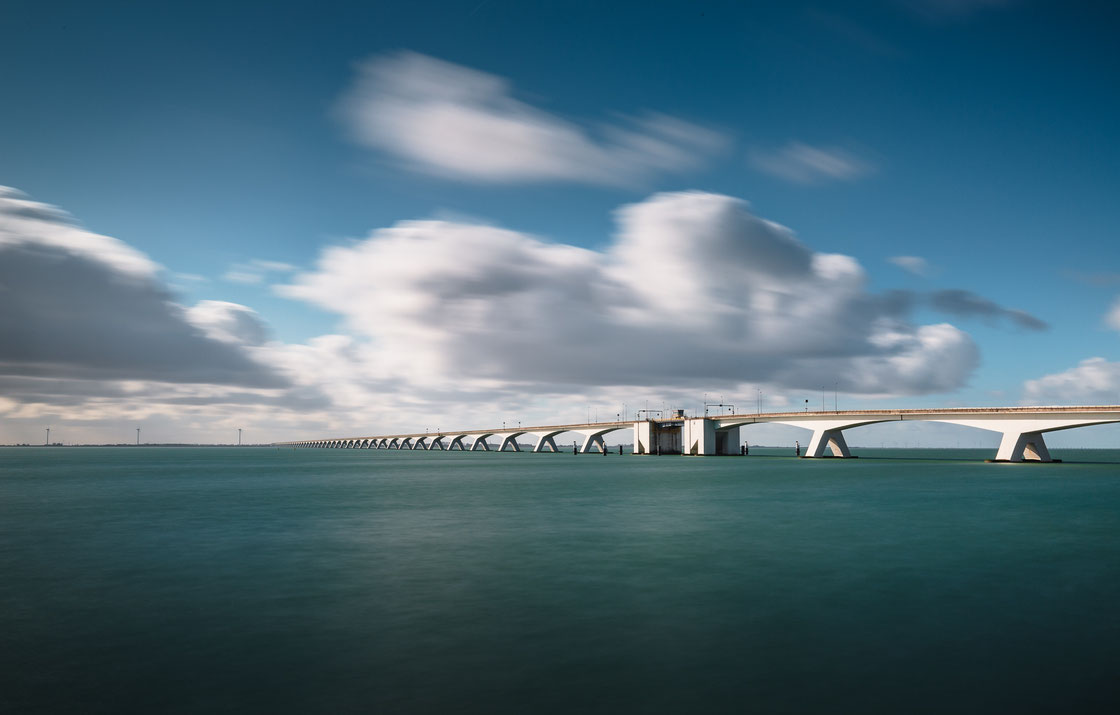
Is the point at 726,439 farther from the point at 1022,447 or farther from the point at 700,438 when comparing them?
the point at 1022,447

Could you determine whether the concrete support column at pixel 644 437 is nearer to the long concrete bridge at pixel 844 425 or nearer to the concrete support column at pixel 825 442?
the long concrete bridge at pixel 844 425

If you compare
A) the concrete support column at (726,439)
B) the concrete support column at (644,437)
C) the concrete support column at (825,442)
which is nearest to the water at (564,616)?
the concrete support column at (825,442)

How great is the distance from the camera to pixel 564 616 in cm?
1614

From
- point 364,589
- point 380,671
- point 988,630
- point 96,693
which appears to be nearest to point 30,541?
point 364,589

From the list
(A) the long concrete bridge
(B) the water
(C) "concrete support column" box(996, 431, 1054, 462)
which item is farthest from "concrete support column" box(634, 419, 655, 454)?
(B) the water

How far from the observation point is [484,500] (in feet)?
172

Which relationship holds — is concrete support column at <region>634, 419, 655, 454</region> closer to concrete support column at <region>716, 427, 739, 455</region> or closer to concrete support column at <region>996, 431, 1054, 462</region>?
concrete support column at <region>716, 427, 739, 455</region>

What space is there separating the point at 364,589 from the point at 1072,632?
16.9 metres

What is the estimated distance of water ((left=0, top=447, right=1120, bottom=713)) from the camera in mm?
10992

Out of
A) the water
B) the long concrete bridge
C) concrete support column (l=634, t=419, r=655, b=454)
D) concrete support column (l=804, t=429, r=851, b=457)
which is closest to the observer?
the water

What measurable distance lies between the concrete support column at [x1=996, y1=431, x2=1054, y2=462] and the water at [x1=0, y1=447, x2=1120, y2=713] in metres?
75.1

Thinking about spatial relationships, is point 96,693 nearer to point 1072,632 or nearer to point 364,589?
point 364,589

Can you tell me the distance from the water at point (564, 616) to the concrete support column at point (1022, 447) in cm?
7512

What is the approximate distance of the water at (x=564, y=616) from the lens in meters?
11.0
